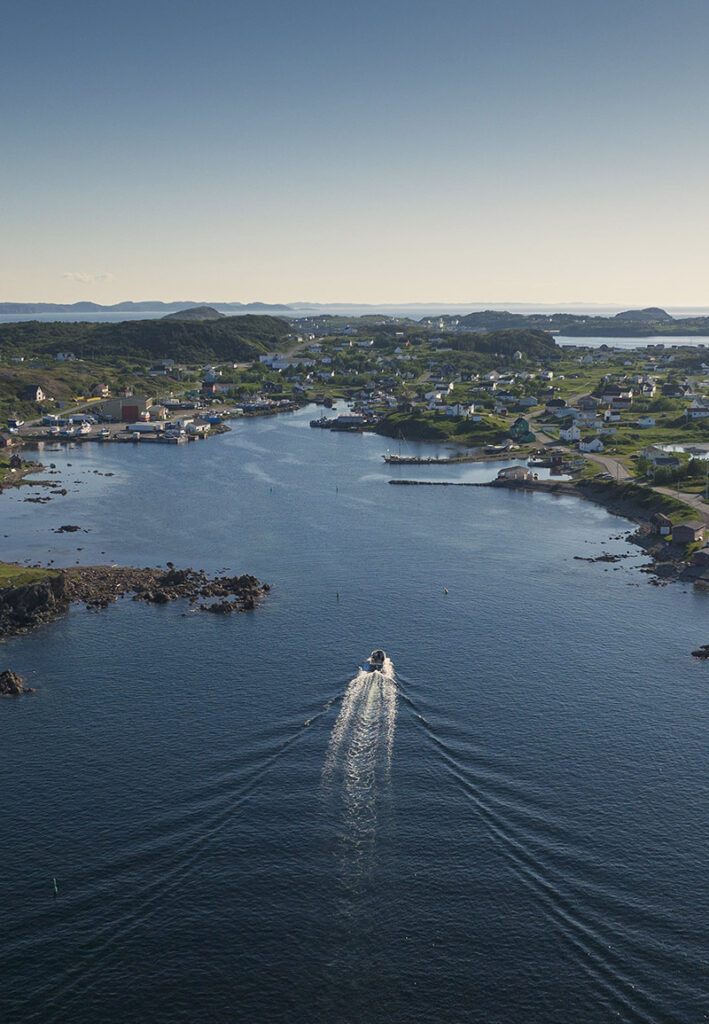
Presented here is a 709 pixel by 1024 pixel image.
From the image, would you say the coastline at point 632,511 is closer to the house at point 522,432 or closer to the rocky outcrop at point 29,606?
the house at point 522,432

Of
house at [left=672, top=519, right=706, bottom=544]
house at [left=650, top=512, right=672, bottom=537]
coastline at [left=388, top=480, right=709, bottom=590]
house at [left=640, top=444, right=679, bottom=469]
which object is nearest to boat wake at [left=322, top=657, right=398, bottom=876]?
coastline at [left=388, top=480, right=709, bottom=590]

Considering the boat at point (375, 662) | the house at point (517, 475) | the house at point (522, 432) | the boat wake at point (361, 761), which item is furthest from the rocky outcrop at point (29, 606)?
the house at point (522, 432)

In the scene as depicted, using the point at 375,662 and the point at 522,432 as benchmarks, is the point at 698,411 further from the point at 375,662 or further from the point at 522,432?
the point at 375,662

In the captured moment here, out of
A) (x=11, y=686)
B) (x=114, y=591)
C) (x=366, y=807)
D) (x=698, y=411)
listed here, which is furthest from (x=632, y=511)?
(x=11, y=686)

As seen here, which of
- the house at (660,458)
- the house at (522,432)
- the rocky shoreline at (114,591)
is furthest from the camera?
the house at (522,432)

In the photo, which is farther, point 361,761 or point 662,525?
point 662,525
